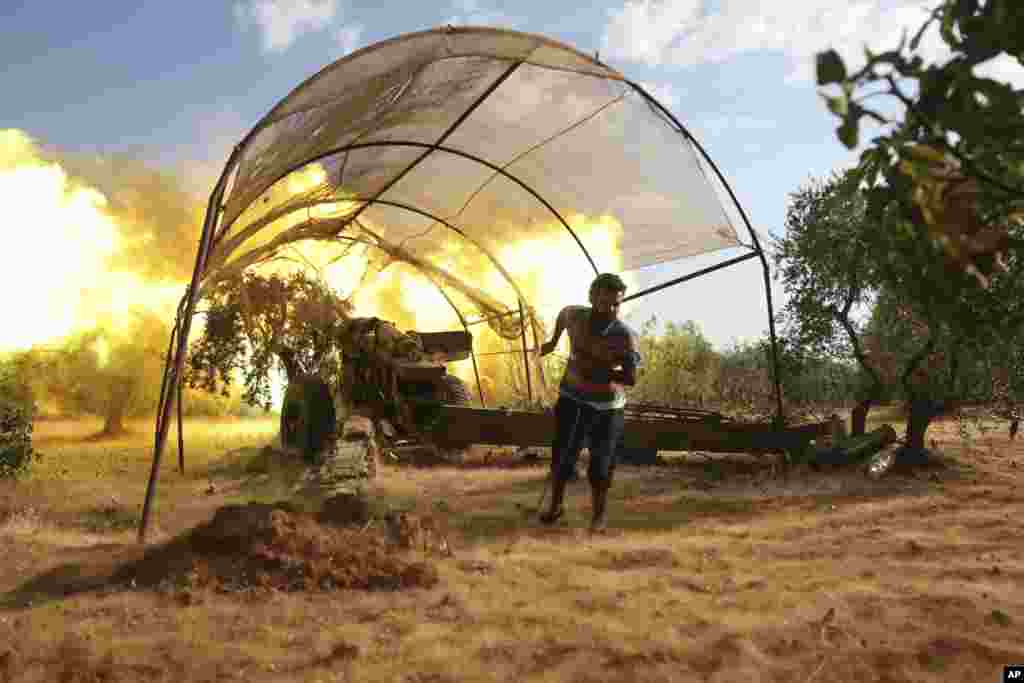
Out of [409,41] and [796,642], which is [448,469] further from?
[796,642]

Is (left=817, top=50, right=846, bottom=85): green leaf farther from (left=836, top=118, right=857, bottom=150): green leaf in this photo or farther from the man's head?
the man's head

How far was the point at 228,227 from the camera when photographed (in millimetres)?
6484

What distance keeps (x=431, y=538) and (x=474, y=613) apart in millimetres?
1446

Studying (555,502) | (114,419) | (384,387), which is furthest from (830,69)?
(114,419)

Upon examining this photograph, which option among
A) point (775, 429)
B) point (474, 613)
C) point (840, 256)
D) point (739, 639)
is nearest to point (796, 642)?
point (739, 639)

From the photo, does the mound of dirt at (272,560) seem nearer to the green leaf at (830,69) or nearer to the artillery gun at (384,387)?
the green leaf at (830,69)

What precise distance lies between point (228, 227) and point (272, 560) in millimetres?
3365

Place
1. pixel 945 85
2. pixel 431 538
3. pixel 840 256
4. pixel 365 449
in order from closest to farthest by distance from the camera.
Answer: pixel 945 85 → pixel 431 538 → pixel 365 449 → pixel 840 256

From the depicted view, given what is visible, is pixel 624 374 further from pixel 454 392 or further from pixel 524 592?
pixel 454 392

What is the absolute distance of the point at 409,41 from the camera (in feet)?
20.1

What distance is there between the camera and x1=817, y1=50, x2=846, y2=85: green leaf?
5.72 ft

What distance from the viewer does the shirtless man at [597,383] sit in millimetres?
5672

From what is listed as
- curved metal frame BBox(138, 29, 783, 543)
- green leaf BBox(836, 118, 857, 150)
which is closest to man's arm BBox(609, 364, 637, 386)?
curved metal frame BBox(138, 29, 783, 543)

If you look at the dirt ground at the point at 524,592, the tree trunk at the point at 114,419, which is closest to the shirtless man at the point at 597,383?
the dirt ground at the point at 524,592
